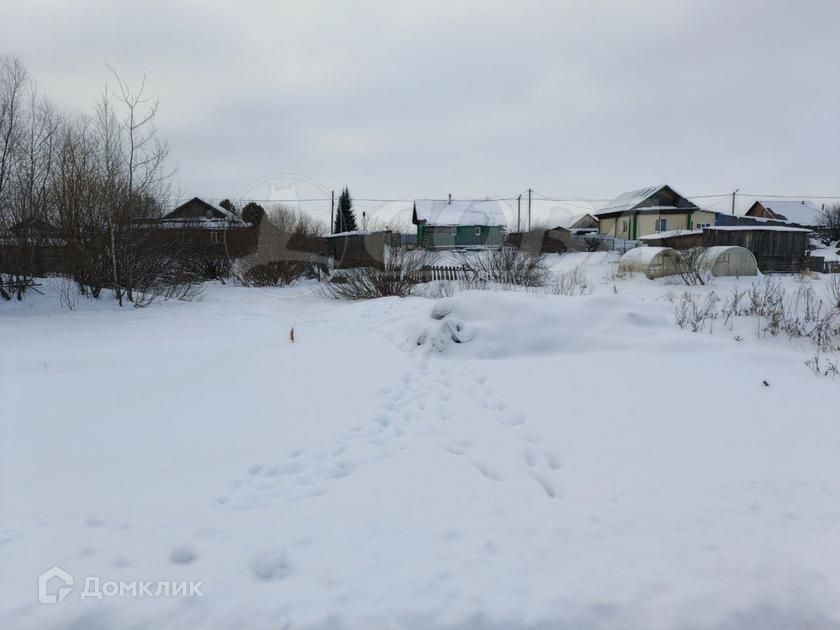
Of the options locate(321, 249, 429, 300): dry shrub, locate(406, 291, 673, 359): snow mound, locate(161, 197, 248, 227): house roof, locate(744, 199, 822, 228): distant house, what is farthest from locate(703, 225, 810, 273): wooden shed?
locate(744, 199, 822, 228): distant house

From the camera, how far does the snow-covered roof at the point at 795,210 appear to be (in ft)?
134

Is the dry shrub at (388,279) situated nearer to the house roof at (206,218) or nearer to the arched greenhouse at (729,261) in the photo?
the house roof at (206,218)

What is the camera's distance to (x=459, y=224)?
33.6 meters

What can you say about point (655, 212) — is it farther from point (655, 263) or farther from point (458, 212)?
point (655, 263)

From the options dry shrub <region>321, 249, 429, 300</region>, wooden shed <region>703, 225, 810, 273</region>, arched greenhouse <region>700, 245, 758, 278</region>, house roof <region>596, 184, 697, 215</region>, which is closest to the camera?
dry shrub <region>321, 249, 429, 300</region>

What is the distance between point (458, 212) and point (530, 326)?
101 ft

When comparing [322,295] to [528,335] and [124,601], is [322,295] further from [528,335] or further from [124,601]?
[124,601]

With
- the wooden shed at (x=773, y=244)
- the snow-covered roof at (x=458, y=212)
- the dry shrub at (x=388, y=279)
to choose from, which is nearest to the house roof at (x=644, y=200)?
the snow-covered roof at (x=458, y=212)

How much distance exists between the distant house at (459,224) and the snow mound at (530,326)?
27.8 meters

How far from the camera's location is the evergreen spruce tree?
1810 inches

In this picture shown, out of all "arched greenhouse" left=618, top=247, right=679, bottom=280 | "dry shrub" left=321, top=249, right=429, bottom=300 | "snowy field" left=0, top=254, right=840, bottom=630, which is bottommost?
"snowy field" left=0, top=254, right=840, bottom=630

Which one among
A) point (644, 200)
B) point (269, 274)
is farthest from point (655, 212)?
point (269, 274)

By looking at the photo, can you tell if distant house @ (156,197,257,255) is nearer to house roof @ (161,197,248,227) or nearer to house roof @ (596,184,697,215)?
house roof @ (161,197,248,227)

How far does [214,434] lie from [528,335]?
136 inches
